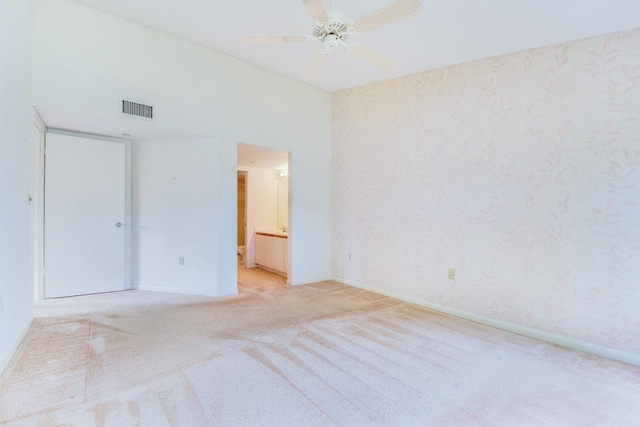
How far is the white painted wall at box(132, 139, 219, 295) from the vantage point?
13.0ft

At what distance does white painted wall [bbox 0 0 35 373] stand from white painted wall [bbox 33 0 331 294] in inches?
9.7

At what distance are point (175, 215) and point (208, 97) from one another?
165 centimetres

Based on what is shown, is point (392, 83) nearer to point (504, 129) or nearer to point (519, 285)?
point (504, 129)

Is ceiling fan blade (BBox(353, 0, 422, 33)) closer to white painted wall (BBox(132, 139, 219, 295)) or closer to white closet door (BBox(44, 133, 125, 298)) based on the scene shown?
white painted wall (BBox(132, 139, 219, 295))

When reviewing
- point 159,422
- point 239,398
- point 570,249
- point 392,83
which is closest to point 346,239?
point 392,83

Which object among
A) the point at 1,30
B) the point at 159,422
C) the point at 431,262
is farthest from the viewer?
the point at 431,262

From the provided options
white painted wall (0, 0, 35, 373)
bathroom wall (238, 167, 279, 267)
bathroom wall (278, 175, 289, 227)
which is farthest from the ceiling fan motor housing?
bathroom wall (278, 175, 289, 227)

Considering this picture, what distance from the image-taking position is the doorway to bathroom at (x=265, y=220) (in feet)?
16.1

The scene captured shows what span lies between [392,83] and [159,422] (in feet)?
13.9

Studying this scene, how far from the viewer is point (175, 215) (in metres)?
4.13

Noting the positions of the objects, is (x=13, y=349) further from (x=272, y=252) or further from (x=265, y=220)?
(x=265, y=220)

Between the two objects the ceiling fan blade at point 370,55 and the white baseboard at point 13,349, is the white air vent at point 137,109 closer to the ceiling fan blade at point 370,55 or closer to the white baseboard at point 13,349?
the white baseboard at point 13,349

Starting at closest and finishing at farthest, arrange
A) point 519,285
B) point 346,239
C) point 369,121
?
point 519,285, point 369,121, point 346,239

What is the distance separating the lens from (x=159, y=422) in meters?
1.60
